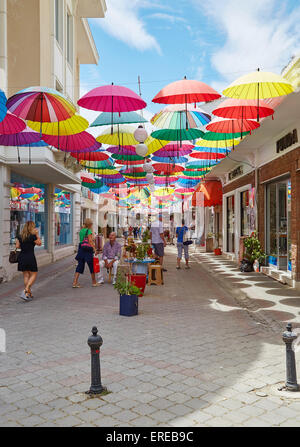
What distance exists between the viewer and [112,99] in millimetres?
8141

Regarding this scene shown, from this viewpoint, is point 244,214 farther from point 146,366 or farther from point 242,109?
point 146,366

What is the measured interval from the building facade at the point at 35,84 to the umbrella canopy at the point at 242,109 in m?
4.78

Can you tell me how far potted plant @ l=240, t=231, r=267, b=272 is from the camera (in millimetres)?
13523

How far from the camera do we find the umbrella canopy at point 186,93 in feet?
25.3

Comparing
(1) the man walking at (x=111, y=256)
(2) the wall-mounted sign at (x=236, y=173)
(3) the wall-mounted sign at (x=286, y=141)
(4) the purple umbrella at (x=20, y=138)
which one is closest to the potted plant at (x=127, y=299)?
(1) the man walking at (x=111, y=256)

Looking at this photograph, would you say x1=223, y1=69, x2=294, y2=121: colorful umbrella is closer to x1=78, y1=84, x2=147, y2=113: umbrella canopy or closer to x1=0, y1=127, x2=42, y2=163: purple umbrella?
x1=78, y1=84, x2=147, y2=113: umbrella canopy

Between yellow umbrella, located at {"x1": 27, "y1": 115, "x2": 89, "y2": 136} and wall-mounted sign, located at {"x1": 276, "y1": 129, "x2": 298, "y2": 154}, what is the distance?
5282 mm

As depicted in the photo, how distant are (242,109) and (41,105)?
4.05 metres

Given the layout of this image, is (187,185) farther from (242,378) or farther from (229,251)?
(242,378)

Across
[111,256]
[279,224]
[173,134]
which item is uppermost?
[173,134]

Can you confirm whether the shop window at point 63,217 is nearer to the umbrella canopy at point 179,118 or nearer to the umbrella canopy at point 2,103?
the umbrella canopy at point 179,118

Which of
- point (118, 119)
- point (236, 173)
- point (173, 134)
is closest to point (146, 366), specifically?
point (118, 119)

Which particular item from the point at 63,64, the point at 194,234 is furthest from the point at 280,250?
the point at 194,234

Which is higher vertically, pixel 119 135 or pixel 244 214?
pixel 119 135
